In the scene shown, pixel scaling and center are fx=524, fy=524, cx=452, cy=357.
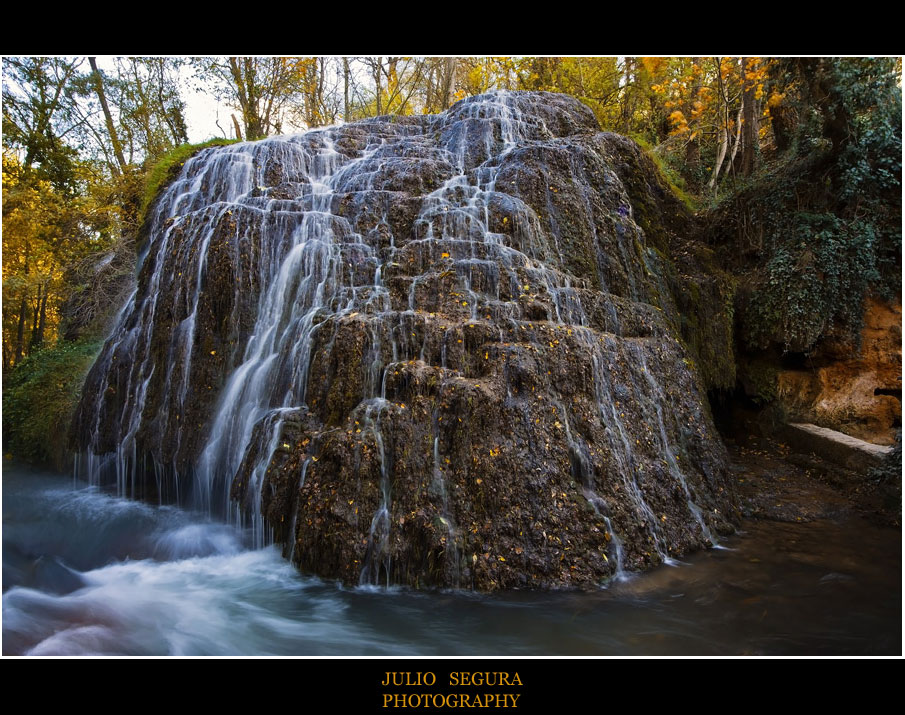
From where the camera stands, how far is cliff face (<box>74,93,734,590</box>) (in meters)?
4.59

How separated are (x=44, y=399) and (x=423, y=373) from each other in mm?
7245

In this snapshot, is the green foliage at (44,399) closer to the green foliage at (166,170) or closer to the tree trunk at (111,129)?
the green foliage at (166,170)

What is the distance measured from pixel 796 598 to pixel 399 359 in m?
4.16

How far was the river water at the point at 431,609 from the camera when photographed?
155 inches

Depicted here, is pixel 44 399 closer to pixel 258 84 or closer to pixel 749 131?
pixel 258 84

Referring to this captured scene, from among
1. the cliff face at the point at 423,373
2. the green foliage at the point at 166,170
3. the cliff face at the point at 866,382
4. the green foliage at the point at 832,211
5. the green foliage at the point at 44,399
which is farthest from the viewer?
the green foliage at the point at 166,170

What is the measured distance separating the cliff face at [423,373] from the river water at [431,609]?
0.80 feet

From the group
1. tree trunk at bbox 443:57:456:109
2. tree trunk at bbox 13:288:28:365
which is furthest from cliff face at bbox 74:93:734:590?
tree trunk at bbox 443:57:456:109

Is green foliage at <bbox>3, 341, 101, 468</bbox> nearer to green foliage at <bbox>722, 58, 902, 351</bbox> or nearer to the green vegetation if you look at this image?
the green vegetation

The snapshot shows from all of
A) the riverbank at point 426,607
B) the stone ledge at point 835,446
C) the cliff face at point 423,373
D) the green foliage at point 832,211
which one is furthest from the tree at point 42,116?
the stone ledge at point 835,446

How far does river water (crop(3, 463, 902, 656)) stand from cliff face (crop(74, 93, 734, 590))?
0.80ft

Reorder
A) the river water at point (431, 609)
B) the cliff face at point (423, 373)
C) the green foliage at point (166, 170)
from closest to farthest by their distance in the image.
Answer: the river water at point (431, 609)
the cliff face at point (423, 373)
the green foliage at point (166, 170)

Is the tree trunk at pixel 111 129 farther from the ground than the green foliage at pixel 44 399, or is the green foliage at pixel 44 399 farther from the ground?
the tree trunk at pixel 111 129

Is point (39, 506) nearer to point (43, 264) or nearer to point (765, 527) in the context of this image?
point (43, 264)
